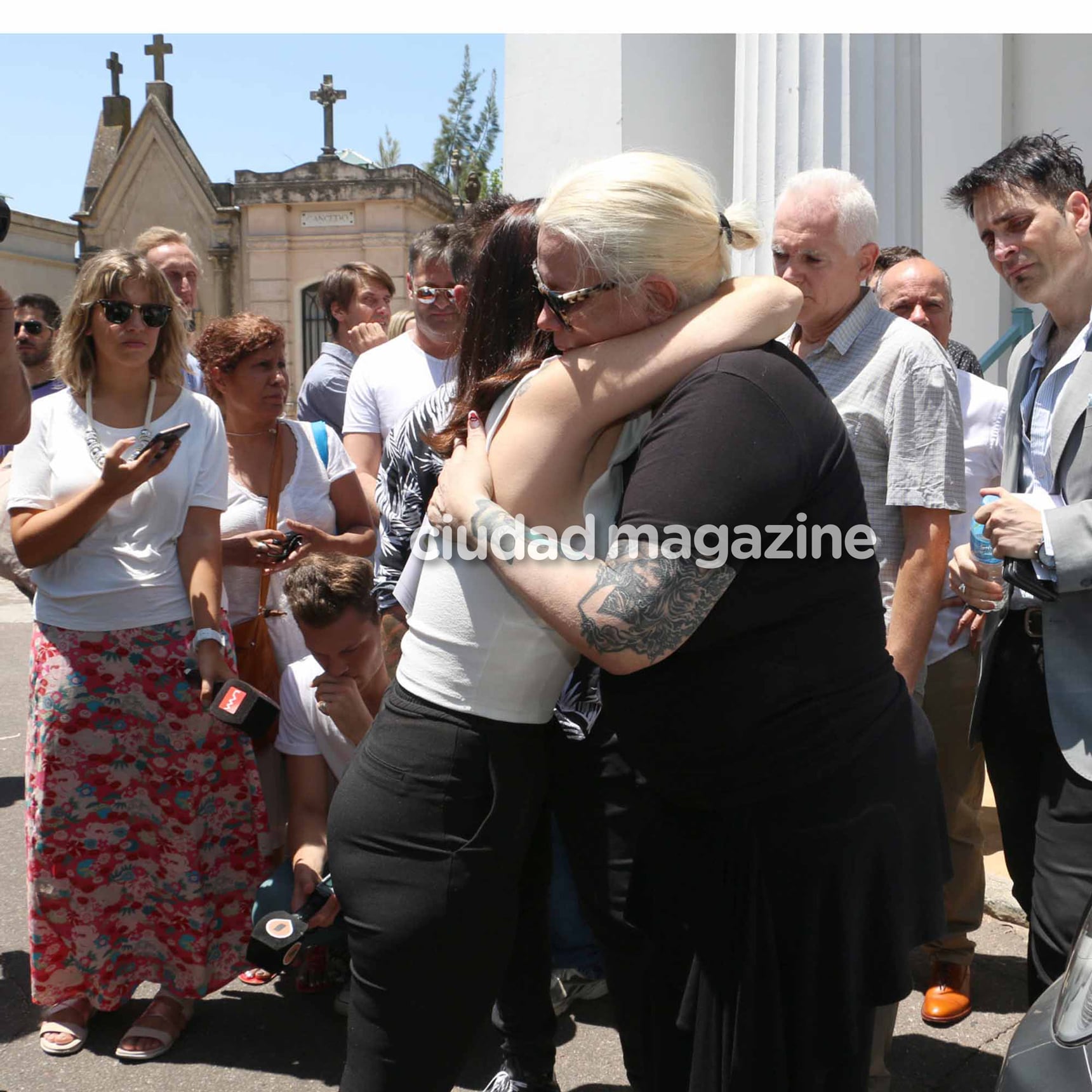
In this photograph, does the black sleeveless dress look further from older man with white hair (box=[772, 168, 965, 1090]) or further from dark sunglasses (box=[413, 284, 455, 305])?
dark sunglasses (box=[413, 284, 455, 305])

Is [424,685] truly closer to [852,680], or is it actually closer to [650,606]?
[650,606]

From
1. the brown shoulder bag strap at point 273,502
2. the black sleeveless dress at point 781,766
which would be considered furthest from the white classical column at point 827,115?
the black sleeveless dress at point 781,766

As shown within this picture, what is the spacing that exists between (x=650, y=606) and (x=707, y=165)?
4877 mm

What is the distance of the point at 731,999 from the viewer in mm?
1745

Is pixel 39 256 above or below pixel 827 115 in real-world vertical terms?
above

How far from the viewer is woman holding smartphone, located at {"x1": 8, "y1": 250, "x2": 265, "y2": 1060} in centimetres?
312

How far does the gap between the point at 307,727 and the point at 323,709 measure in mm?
237

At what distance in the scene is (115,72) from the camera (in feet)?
89.5

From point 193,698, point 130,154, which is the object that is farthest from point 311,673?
point 130,154

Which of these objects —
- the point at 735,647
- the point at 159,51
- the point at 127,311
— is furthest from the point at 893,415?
the point at 159,51

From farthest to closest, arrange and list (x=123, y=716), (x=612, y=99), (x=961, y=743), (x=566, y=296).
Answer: (x=612, y=99), (x=961, y=743), (x=123, y=716), (x=566, y=296)

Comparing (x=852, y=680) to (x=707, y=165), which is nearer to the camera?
(x=852, y=680)

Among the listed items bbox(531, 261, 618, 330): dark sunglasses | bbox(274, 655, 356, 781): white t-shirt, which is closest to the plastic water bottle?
bbox(531, 261, 618, 330): dark sunglasses

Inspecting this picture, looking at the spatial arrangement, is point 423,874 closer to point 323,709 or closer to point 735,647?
point 735,647
